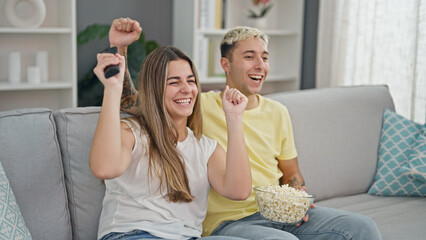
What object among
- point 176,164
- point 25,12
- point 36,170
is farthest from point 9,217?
point 25,12

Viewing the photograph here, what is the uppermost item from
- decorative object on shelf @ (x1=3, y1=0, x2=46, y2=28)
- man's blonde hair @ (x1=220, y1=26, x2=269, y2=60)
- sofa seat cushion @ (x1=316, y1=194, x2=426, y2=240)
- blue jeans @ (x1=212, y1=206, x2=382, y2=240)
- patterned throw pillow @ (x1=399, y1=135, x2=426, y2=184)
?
decorative object on shelf @ (x1=3, y1=0, x2=46, y2=28)

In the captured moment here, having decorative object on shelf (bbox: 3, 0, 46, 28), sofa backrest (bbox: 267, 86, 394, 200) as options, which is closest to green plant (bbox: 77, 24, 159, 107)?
decorative object on shelf (bbox: 3, 0, 46, 28)

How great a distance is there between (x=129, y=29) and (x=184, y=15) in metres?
1.71

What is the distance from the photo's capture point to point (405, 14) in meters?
3.15

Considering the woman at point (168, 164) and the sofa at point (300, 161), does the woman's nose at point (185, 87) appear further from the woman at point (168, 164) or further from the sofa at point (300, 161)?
the sofa at point (300, 161)

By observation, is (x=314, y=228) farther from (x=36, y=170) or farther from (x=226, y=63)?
(x=36, y=170)

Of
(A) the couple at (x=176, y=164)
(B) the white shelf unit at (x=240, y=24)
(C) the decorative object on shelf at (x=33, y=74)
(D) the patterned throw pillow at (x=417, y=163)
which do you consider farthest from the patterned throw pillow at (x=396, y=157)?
(C) the decorative object on shelf at (x=33, y=74)

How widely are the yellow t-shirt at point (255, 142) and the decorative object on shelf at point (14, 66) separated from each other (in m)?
1.42

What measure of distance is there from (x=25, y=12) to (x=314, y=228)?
2095 millimetres

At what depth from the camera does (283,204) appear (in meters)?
1.76

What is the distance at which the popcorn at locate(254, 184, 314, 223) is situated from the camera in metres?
1.76

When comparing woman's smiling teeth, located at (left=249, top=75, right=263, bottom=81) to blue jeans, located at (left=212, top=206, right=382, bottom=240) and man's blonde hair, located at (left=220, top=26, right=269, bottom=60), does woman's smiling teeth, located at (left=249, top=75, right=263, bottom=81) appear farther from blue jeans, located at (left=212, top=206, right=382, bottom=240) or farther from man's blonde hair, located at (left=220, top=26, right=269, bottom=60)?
blue jeans, located at (left=212, top=206, right=382, bottom=240)

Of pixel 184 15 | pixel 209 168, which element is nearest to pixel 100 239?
pixel 209 168

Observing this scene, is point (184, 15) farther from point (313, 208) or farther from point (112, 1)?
point (313, 208)
